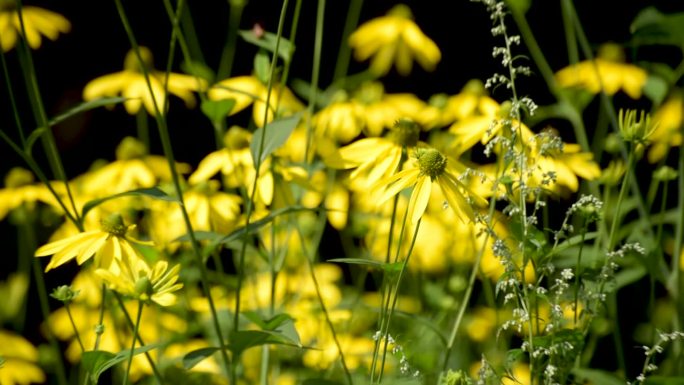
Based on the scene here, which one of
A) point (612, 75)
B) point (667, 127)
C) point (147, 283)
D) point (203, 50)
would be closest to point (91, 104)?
point (147, 283)

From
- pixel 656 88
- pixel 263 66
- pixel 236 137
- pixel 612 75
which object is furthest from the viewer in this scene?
pixel 612 75

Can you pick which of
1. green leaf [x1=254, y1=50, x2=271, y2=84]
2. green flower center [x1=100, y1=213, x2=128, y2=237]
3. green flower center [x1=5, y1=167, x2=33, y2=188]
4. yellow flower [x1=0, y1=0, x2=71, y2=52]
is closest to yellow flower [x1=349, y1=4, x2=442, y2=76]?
yellow flower [x1=0, y1=0, x2=71, y2=52]

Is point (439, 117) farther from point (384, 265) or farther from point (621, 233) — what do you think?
point (384, 265)

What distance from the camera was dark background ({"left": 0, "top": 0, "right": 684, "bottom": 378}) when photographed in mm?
2736

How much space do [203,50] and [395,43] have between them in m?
0.90

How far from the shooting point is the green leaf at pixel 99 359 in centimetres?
91

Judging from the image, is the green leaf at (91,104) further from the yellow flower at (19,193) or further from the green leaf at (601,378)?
the yellow flower at (19,193)

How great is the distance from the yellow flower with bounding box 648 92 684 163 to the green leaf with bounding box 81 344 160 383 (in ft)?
2.89

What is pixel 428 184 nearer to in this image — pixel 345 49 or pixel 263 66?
pixel 263 66

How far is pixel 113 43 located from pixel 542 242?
2150mm

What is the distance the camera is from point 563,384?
0.91 meters

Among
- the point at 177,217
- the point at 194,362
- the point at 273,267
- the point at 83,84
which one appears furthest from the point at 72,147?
the point at 194,362

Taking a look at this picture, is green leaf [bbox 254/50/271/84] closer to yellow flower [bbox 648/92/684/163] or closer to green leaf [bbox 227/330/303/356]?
green leaf [bbox 227/330/303/356]

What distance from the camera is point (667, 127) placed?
1.88 metres
